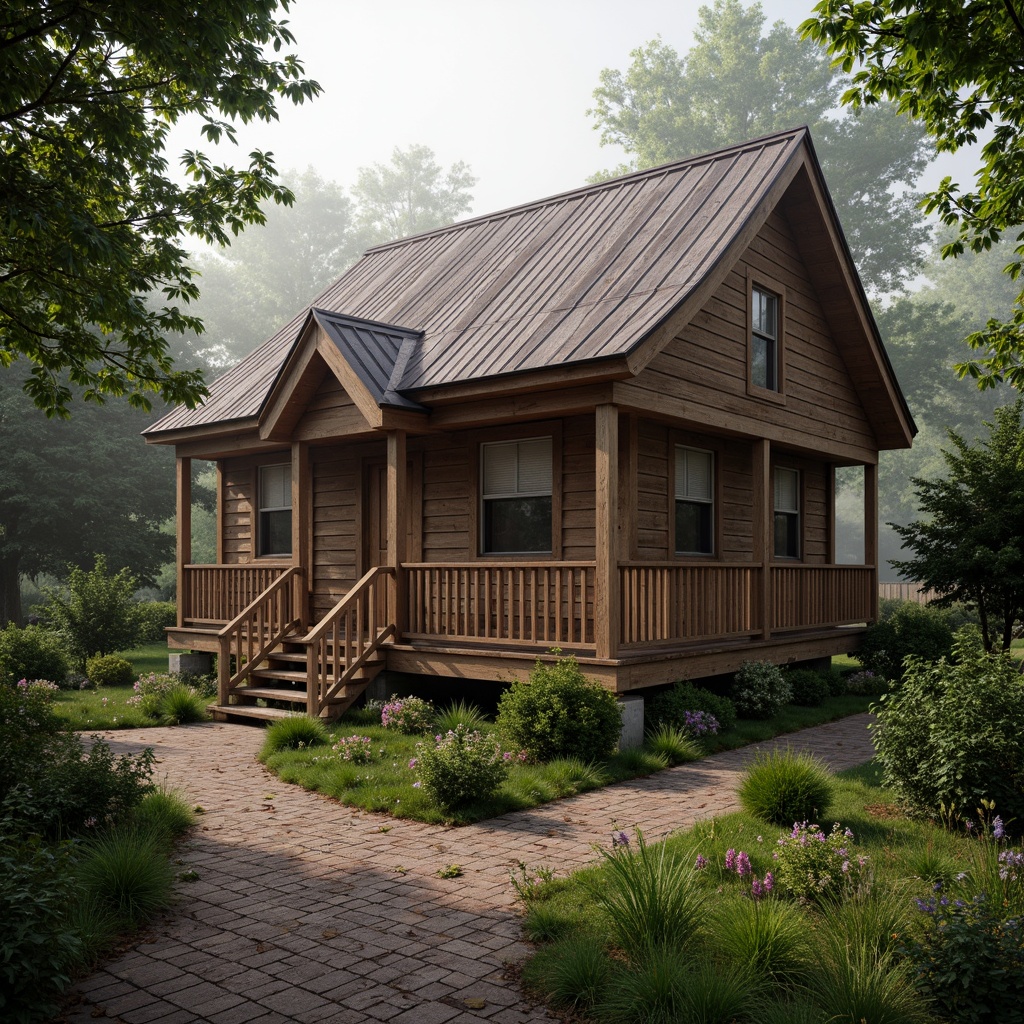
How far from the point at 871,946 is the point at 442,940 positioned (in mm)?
2318

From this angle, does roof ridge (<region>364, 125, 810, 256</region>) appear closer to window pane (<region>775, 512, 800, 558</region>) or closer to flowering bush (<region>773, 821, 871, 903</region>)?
window pane (<region>775, 512, 800, 558</region>)

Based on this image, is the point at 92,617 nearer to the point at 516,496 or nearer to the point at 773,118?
the point at 516,496

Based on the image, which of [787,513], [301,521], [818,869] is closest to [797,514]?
[787,513]

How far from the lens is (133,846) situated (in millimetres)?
6242

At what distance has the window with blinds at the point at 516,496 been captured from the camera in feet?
44.8

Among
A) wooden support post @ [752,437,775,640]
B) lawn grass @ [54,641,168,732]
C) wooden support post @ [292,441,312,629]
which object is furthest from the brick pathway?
wooden support post @ [292,441,312,629]

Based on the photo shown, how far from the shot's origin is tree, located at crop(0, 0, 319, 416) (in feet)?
25.3

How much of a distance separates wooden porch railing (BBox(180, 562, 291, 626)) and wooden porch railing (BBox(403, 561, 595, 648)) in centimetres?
310

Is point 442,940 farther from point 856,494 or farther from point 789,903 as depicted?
point 856,494

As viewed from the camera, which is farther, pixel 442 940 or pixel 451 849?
pixel 451 849

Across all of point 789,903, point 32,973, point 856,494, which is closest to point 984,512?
point 789,903

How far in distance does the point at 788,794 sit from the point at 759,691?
18.2 feet

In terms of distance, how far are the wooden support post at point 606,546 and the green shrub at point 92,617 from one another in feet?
37.3

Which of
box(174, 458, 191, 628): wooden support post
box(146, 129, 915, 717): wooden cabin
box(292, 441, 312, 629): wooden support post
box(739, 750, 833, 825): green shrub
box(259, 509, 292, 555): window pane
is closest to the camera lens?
box(739, 750, 833, 825): green shrub
